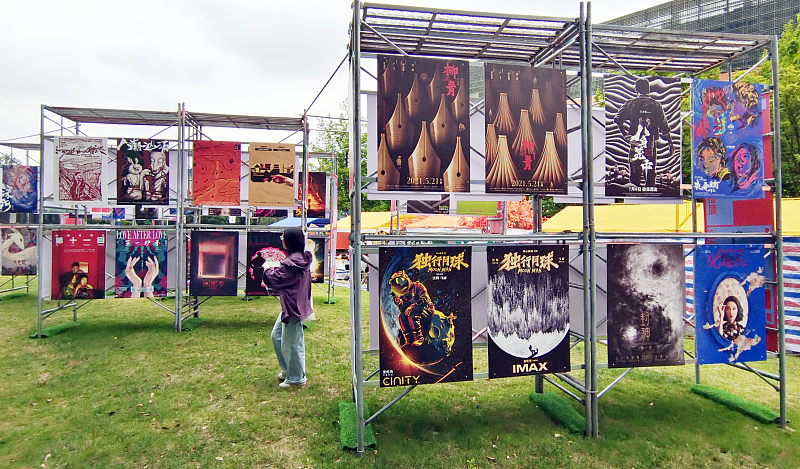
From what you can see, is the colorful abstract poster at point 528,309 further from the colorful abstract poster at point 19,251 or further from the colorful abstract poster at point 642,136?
the colorful abstract poster at point 19,251

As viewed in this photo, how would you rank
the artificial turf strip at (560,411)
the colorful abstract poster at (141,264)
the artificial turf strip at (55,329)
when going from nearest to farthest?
1. the artificial turf strip at (560,411)
2. the artificial turf strip at (55,329)
3. the colorful abstract poster at (141,264)

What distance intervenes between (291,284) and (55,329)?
21.0ft

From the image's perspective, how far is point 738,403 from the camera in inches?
241

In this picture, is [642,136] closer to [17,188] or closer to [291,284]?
[291,284]

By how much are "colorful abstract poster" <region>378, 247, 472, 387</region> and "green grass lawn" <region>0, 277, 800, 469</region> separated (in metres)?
0.79

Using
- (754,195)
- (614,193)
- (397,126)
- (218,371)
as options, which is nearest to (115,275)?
(218,371)

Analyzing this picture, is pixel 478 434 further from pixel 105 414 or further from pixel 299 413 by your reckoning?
pixel 105 414

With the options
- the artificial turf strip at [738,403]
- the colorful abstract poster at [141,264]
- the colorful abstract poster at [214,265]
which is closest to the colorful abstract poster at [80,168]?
the colorful abstract poster at [141,264]

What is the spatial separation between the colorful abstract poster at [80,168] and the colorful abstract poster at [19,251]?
546 centimetres

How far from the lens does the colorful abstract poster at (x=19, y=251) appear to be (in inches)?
525

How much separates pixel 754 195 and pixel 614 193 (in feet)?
6.44

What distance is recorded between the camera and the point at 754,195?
234 inches

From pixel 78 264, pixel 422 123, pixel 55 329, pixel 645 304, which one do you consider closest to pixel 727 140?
pixel 645 304

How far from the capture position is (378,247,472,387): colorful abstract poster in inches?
197
